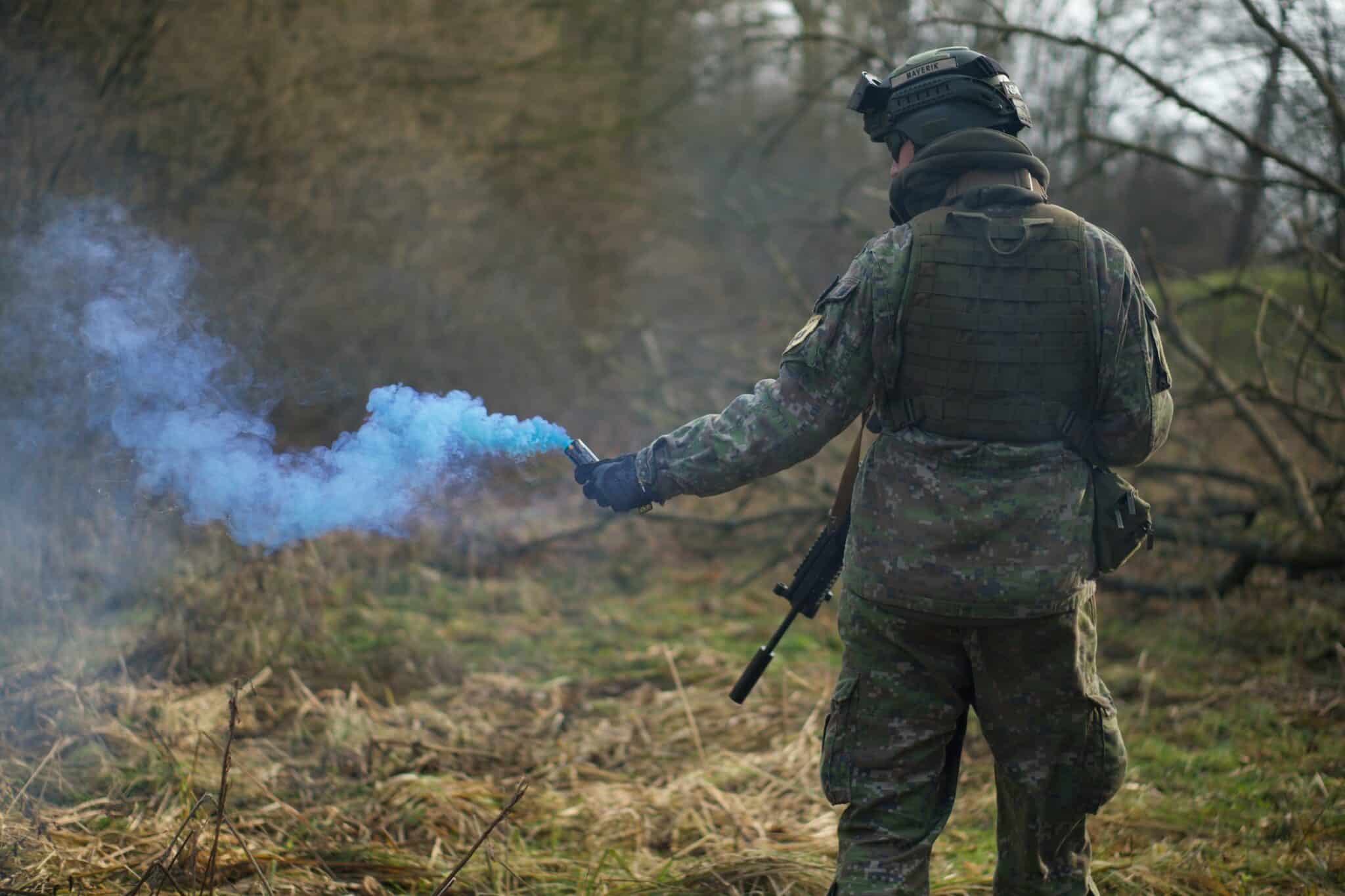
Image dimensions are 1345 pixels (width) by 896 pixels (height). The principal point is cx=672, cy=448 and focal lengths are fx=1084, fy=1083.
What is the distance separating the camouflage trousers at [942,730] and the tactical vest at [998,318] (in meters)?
0.48

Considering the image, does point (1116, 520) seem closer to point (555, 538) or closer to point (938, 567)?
point (938, 567)

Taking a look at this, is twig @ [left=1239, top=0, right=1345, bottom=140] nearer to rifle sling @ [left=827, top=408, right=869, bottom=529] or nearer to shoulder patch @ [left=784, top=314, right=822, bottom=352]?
rifle sling @ [left=827, top=408, right=869, bottom=529]

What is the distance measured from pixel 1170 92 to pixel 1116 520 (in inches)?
134

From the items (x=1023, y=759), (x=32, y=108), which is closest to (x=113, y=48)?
(x=32, y=108)

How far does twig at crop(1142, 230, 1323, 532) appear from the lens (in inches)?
222

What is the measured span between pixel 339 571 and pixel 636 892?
422 centimetres

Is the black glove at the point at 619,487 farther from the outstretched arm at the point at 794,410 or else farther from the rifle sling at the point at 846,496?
the rifle sling at the point at 846,496

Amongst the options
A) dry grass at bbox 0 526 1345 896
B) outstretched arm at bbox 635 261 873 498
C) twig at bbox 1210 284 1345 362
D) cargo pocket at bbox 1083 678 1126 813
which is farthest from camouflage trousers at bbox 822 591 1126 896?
twig at bbox 1210 284 1345 362

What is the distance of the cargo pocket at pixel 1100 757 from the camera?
254 centimetres

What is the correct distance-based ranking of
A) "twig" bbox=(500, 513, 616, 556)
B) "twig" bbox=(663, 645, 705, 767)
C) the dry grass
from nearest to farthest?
the dry grass < "twig" bbox=(663, 645, 705, 767) < "twig" bbox=(500, 513, 616, 556)

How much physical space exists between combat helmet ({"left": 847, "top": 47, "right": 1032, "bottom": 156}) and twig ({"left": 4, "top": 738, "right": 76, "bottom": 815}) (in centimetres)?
302

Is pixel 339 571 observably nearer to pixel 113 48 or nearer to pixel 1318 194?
pixel 113 48

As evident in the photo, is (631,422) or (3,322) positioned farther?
(631,422)

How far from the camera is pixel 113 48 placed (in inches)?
227
